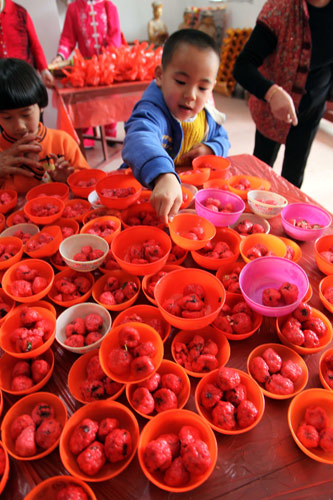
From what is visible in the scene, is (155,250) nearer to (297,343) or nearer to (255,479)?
(297,343)

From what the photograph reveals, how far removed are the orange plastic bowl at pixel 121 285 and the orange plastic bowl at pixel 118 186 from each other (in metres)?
0.29

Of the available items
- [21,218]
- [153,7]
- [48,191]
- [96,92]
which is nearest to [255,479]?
[21,218]

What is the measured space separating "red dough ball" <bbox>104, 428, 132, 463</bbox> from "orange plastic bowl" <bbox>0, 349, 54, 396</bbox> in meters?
0.20

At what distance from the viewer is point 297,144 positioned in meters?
1.77

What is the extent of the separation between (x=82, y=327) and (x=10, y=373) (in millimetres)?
188

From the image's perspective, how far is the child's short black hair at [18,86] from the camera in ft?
4.06

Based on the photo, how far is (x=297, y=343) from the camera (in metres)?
0.73

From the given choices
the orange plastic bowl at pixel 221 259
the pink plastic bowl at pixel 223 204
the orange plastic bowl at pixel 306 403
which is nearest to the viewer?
the orange plastic bowl at pixel 306 403

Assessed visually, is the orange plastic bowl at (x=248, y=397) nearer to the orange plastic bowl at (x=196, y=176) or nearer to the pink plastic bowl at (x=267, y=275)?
the pink plastic bowl at (x=267, y=275)

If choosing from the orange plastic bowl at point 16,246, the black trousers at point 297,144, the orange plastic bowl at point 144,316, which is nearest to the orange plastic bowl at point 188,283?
the orange plastic bowl at point 144,316

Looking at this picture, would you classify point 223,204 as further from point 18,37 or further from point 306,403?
point 18,37

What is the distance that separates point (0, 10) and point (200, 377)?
128 inches

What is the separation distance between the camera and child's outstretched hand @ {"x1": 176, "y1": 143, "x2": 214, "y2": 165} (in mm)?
1466

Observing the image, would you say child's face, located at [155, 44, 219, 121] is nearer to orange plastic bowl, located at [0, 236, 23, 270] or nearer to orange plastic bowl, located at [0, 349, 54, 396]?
orange plastic bowl, located at [0, 236, 23, 270]
